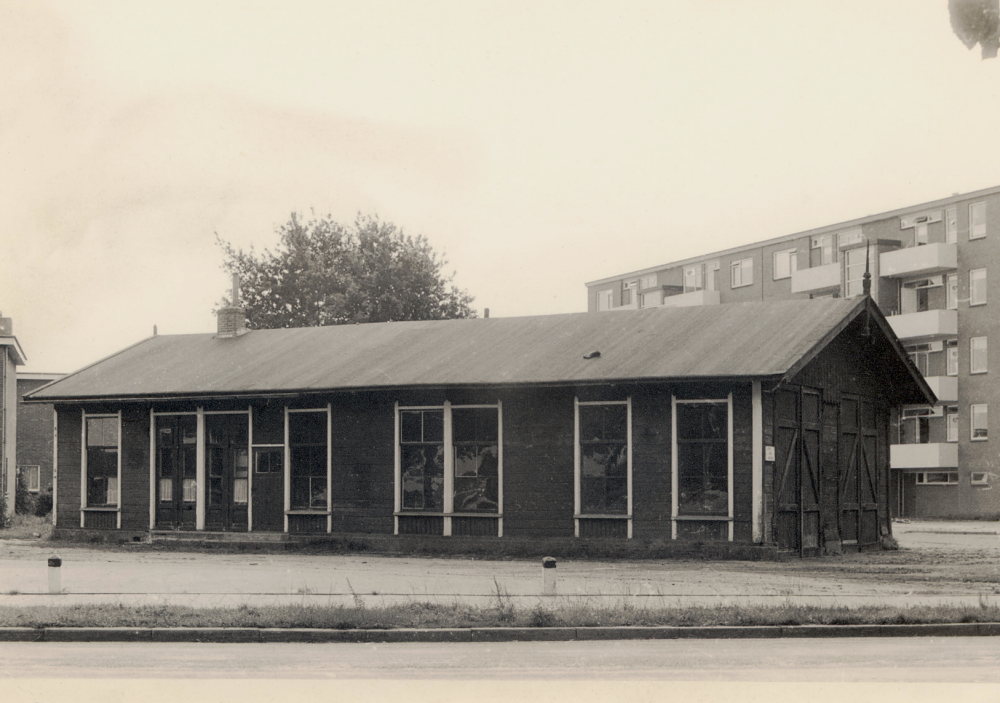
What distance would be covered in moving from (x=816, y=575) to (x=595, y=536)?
19.5ft

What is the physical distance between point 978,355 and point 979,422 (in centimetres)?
295

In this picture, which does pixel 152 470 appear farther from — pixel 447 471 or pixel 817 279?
pixel 817 279

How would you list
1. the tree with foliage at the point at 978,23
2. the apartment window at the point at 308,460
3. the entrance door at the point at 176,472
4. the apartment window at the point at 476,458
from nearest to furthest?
the tree with foliage at the point at 978,23
the apartment window at the point at 476,458
the apartment window at the point at 308,460
the entrance door at the point at 176,472

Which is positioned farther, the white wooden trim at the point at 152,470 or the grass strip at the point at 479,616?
the white wooden trim at the point at 152,470

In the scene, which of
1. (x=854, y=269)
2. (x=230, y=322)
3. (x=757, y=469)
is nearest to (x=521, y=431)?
(x=757, y=469)

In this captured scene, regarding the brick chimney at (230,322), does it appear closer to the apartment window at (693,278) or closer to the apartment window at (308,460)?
the apartment window at (308,460)

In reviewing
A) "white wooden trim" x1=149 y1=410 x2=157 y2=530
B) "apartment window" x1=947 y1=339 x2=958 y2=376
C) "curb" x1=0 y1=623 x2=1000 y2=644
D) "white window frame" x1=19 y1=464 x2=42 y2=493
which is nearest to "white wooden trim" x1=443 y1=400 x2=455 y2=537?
"white wooden trim" x1=149 y1=410 x2=157 y2=530

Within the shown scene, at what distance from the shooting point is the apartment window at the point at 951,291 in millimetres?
53281

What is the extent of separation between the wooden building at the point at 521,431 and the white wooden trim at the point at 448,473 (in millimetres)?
36

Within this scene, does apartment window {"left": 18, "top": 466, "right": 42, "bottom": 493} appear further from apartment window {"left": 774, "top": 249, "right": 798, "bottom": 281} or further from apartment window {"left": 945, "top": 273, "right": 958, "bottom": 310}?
apartment window {"left": 945, "top": 273, "right": 958, "bottom": 310}

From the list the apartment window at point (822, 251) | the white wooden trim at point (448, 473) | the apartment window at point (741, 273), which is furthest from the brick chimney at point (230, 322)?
the apartment window at point (741, 273)

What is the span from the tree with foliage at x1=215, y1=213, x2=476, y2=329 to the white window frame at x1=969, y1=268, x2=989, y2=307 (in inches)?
934

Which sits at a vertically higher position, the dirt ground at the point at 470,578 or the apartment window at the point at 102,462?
the apartment window at the point at 102,462

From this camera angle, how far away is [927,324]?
174 ft
